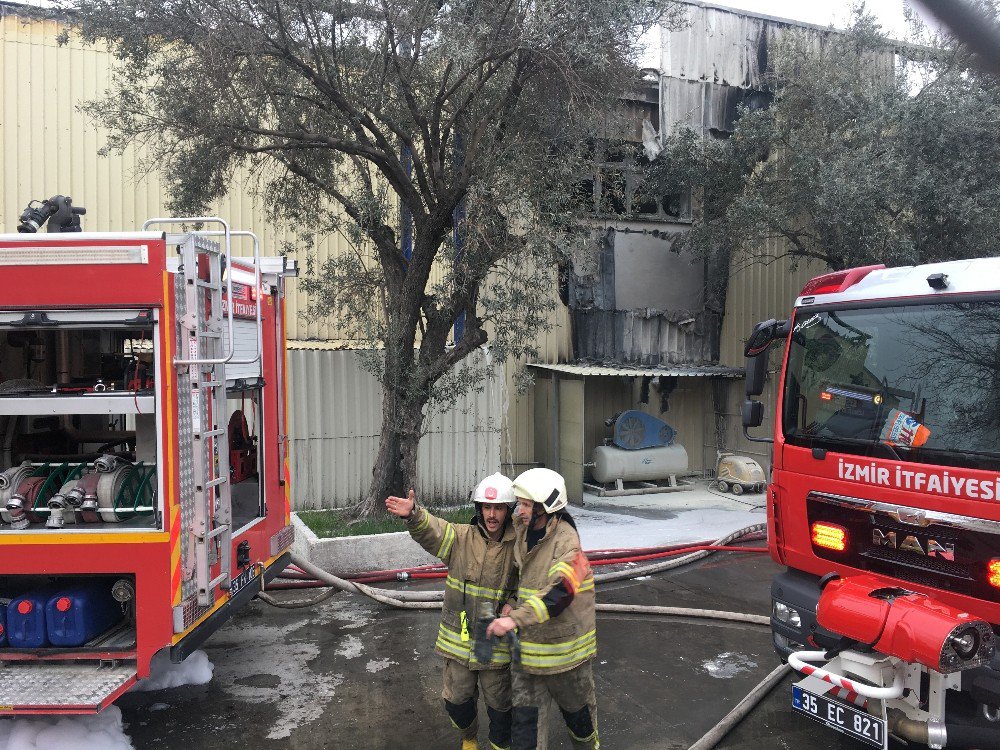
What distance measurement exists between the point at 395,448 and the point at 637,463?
4994 mm

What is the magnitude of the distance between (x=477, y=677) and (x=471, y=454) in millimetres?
7496

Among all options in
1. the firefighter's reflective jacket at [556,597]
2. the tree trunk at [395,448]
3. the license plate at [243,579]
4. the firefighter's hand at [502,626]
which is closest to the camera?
the firefighter's hand at [502,626]

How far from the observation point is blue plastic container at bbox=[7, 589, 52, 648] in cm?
450

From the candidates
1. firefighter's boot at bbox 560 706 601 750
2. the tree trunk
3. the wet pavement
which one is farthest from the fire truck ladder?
the tree trunk

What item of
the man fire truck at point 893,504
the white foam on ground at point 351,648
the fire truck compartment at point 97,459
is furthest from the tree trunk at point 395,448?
the man fire truck at point 893,504

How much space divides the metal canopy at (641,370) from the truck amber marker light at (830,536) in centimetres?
727

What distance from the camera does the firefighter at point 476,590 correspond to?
13.6 ft

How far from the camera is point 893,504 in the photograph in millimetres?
4363

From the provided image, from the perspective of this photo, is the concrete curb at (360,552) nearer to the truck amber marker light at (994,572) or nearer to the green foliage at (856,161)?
the truck amber marker light at (994,572)

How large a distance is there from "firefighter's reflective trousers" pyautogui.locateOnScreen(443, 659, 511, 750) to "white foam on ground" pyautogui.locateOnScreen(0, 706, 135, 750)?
200 centimetres

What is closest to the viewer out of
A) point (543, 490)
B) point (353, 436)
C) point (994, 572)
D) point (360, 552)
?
point (994, 572)

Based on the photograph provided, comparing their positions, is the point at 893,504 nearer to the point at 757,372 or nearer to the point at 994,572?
the point at 994,572

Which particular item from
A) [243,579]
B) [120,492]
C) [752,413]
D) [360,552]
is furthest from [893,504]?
[360,552]

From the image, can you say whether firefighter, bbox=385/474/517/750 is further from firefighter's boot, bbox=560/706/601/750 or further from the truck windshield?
the truck windshield
